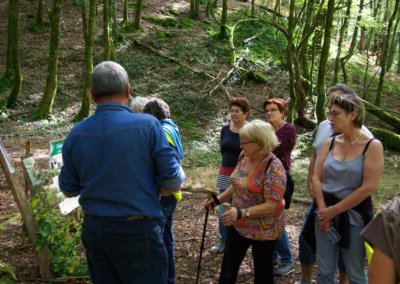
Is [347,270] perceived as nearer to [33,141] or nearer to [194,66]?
[33,141]

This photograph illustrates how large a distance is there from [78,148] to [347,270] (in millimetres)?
2170

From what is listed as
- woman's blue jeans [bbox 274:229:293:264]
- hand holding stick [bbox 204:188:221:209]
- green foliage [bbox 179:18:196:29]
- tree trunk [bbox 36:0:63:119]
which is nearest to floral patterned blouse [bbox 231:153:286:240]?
hand holding stick [bbox 204:188:221:209]

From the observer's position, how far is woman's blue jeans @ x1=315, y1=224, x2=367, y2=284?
3.13 m

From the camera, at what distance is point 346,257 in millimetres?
3199

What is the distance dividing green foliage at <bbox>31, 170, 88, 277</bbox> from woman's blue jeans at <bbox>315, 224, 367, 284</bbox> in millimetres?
2279

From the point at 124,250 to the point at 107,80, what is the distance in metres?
1.03

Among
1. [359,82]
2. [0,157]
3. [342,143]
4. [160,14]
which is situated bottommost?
[359,82]

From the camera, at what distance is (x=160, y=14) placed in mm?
23719

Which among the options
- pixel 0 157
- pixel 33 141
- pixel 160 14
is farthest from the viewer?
pixel 160 14

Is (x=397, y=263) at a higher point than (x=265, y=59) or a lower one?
higher

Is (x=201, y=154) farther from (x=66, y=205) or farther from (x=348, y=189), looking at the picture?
(x=348, y=189)

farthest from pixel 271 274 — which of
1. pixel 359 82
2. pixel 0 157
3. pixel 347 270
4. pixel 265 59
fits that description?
pixel 359 82

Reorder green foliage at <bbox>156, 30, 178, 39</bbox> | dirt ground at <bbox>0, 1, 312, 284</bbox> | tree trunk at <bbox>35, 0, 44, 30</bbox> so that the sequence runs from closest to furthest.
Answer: dirt ground at <bbox>0, 1, 312, 284</bbox> < tree trunk at <bbox>35, 0, 44, 30</bbox> < green foliage at <bbox>156, 30, 178, 39</bbox>

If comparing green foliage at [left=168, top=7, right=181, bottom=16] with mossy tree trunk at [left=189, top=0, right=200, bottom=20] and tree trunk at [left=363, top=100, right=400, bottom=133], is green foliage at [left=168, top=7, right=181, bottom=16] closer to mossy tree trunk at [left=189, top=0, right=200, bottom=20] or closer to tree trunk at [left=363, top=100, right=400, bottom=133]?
mossy tree trunk at [left=189, top=0, right=200, bottom=20]
